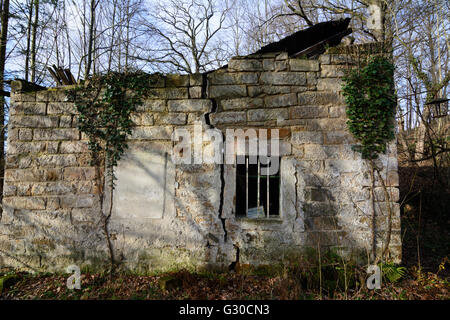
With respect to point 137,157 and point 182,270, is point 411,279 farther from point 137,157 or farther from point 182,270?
point 137,157

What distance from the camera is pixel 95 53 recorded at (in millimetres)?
6473

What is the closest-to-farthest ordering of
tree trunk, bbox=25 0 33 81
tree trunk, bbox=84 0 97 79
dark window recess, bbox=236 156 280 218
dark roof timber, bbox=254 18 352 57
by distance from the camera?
dark window recess, bbox=236 156 280 218 → dark roof timber, bbox=254 18 352 57 → tree trunk, bbox=84 0 97 79 → tree trunk, bbox=25 0 33 81

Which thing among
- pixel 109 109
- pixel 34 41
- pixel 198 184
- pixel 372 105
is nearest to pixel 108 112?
pixel 109 109

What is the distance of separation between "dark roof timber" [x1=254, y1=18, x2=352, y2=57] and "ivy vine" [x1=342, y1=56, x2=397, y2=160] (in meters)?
0.81

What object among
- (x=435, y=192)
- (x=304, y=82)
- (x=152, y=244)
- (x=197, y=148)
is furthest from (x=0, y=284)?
(x=435, y=192)

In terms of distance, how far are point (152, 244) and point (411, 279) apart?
3483 millimetres

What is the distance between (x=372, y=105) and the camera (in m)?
3.29

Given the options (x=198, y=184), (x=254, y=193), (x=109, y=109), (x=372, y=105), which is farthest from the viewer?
(x=254, y=193)

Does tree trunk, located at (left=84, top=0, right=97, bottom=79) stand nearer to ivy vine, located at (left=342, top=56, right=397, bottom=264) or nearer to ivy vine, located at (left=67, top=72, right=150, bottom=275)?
ivy vine, located at (left=67, top=72, right=150, bottom=275)

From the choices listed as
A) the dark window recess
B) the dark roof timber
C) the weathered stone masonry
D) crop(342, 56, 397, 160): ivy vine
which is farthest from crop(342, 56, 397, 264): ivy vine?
the dark window recess

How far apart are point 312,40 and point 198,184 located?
2966 millimetres

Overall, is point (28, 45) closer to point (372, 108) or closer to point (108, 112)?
point (108, 112)

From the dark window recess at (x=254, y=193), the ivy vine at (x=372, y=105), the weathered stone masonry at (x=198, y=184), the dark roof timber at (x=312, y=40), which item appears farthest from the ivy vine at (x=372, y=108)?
the dark window recess at (x=254, y=193)

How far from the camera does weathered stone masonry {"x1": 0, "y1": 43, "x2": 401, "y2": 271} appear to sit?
3285mm
